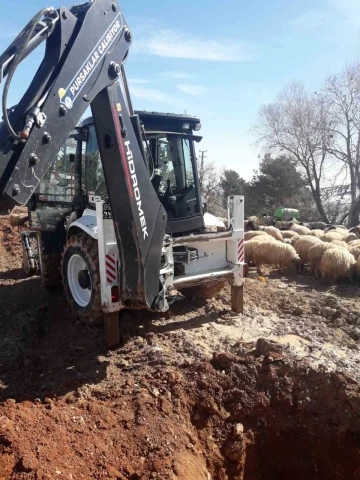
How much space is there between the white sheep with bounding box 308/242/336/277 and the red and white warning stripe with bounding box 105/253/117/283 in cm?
665

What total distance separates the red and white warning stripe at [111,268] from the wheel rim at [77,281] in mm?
917

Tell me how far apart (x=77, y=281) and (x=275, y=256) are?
5959mm

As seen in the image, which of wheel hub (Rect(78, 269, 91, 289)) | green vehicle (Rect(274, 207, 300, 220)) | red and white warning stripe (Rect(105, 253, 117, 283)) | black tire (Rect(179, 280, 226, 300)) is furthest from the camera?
green vehicle (Rect(274, 207, 300, 220))

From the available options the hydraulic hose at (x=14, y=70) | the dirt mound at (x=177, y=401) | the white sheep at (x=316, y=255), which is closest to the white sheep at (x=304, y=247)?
the white sheep at (x=316, y=255)

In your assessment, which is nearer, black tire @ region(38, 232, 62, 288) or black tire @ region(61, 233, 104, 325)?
black tire @ region(61, 233, 104, 325)

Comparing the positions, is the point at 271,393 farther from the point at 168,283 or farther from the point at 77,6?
the point at 77,6

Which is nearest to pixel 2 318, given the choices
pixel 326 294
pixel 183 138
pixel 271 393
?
pixel 183 138

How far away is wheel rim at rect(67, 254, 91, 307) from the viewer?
5.91 meters

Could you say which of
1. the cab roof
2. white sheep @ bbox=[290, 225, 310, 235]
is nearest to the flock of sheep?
white sheep @ bbox=[290, 225, 310, 235]

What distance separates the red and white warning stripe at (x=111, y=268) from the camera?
16.6 ft

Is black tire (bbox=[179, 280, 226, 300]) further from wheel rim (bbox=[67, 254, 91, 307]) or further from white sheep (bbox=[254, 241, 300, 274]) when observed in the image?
white sheep (bbox=[254, 241, 300, 274])

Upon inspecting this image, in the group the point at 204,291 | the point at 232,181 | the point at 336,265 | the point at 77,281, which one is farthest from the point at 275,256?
the point at 232,181

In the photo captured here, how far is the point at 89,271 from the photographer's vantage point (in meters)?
5.45

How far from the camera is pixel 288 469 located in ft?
14.1
